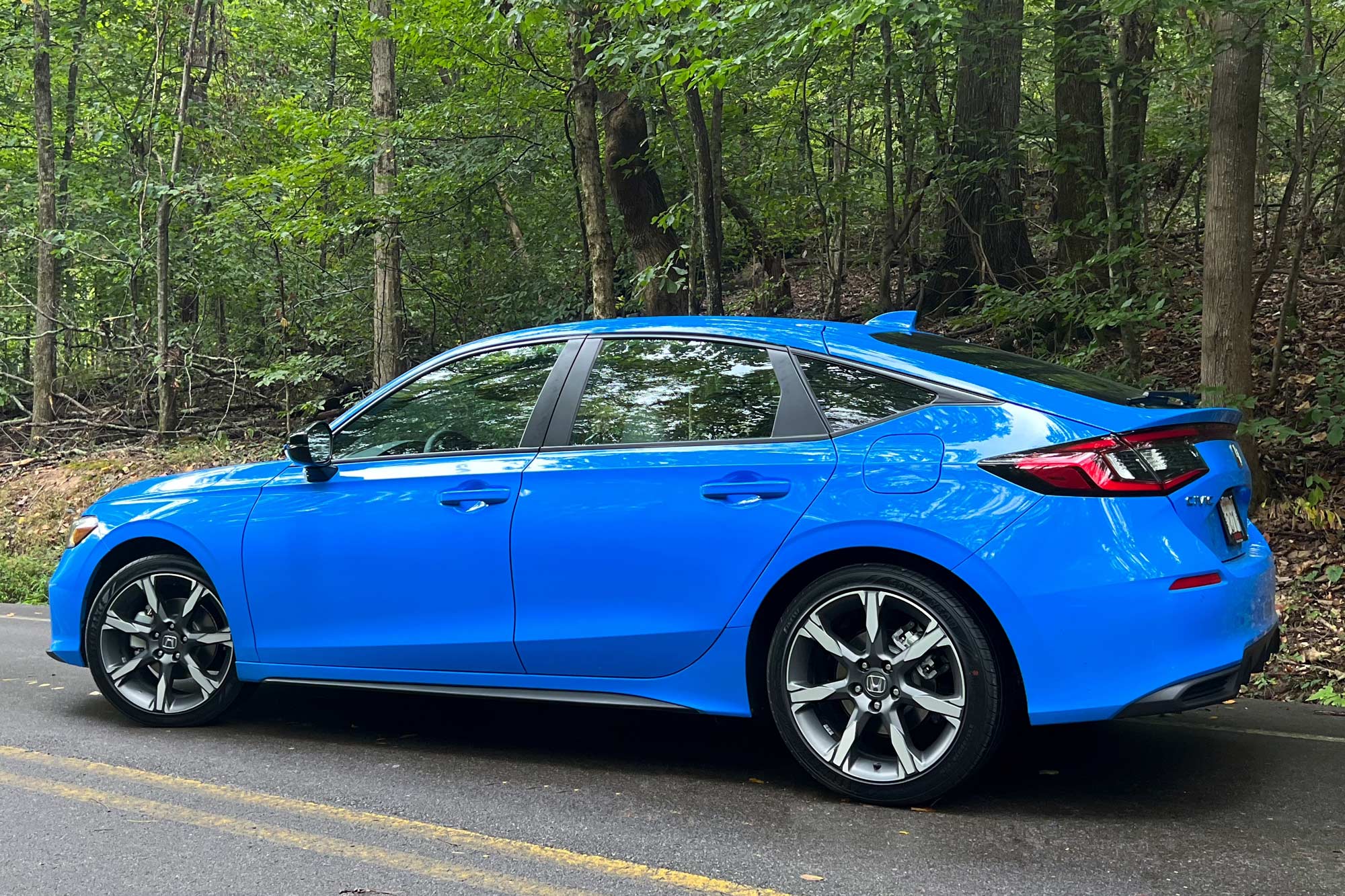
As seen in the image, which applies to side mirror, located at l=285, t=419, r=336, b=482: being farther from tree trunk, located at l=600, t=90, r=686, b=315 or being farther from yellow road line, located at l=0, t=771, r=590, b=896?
tree trunk, located at l=600, t=90, r=686, b=315

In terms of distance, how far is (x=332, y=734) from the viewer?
505 centimetres

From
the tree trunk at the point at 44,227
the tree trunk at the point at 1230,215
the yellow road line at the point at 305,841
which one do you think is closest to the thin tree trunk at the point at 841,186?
the tree trunk at the point at 1230,215

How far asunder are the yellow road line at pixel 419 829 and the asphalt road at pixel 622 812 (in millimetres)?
10

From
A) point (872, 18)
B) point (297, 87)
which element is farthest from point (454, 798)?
point (297, 87)

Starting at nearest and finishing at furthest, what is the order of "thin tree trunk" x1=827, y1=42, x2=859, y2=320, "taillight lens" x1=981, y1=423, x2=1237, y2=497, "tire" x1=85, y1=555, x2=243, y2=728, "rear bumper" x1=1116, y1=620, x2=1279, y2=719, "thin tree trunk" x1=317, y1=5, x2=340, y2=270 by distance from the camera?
"rear bumper" x1=1116, y1=620, x2=1279, y2=719 → "taillight lens" x1=981, y1=423, x2=1237, y2=497 → "tire" x1=85, y1=555, x2=243, y2=728 → "thin tree trunk" x1=827, y1=42, x2=859, y2=320 → "thin tree trunk" x1=317, y1=5, x2=340, y2=270

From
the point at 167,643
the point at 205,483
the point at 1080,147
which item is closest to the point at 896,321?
the point at 205,483

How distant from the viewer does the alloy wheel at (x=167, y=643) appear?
511 cm

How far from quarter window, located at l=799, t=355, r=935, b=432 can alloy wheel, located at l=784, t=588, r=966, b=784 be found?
626 mm

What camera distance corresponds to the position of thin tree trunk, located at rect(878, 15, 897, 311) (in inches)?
397

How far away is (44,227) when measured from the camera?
15.7 metres

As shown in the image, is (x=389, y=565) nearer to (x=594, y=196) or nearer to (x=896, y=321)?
(x=896, y=321)

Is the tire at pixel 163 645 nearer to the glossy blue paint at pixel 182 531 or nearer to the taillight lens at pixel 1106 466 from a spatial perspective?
the glossy blue paint at pixel 182 531

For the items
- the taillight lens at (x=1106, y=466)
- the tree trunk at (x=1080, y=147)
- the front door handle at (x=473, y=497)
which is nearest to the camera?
the taillight lens at (x=1106, y=466)

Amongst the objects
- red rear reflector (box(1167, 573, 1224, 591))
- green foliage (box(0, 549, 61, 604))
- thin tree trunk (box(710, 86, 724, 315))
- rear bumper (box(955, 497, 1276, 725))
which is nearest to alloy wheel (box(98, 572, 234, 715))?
rear bumper (box(955, 497, 1276, 725))
